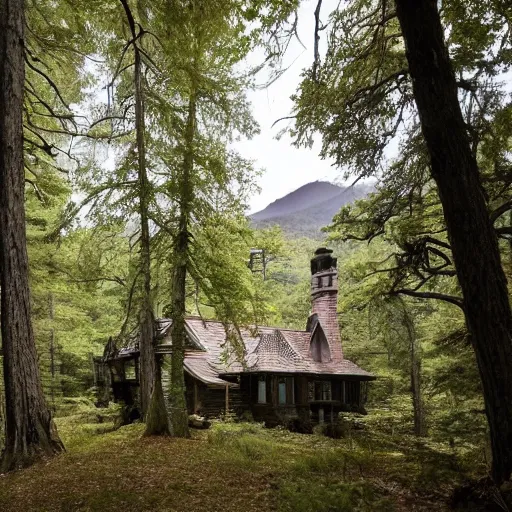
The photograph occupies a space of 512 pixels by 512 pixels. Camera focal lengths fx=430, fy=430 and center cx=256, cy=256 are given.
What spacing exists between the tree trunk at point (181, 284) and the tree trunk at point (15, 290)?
3.02 m

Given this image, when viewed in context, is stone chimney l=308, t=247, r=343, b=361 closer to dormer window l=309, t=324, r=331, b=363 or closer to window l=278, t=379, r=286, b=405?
dormer window l=309, t=324, r=331, b=363

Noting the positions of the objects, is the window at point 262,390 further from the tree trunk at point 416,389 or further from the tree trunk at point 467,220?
the tree trunk at point 467,220

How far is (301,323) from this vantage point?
33250 mm

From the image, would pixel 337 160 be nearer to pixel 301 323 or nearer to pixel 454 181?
pixel 454 181

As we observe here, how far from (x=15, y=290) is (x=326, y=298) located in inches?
615

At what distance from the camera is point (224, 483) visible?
226 inches

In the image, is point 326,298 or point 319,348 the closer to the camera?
point 319,348

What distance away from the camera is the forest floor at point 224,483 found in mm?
4867

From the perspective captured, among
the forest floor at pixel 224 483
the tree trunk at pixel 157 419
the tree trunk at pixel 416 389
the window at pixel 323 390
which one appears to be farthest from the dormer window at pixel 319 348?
the forest floor at pixel 224 483

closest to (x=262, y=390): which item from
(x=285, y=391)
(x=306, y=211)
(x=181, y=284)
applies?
(x=285, y=391)

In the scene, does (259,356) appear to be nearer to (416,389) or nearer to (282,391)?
(282,391)

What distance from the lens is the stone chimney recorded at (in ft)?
66.7

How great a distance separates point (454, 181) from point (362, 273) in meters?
5.65

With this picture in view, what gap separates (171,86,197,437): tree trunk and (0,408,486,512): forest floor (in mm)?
2253
